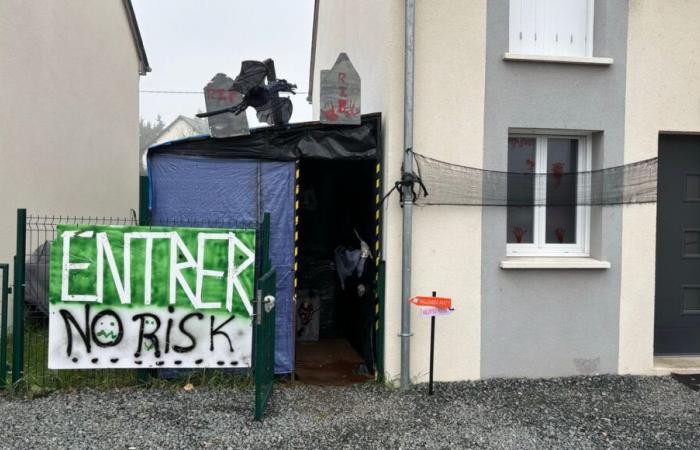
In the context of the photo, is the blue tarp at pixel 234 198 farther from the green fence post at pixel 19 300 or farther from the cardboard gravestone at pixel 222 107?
the green fence post at pixel 19 300

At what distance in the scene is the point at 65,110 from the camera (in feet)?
30.5

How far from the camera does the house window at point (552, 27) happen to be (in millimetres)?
5672

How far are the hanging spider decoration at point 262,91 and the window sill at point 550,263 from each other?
2.75m

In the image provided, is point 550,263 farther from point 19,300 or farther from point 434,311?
point 19,300

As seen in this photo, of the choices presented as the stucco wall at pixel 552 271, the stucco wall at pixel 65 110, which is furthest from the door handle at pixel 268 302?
the stucco wall at pixel 65 110

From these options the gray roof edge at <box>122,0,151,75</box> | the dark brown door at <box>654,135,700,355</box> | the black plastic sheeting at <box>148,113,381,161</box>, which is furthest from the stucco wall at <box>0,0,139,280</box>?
the dark brown door at <box>654,135,700,355</box>

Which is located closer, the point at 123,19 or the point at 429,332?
the point at 429,332

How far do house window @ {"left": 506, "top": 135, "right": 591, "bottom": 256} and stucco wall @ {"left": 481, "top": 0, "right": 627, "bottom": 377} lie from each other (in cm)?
25

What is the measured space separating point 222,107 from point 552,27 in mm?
3709

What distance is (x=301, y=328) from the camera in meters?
7.37

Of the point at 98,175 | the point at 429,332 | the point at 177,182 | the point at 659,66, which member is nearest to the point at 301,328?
the point at 429,332

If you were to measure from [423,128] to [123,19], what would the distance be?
10544mm

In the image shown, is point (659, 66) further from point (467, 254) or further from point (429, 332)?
point (429, 332)

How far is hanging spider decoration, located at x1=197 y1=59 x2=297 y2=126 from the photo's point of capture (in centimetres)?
512
